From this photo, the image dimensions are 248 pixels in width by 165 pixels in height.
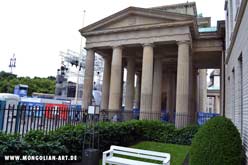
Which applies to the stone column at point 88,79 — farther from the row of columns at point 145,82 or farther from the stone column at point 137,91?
the stone column at point 137,91

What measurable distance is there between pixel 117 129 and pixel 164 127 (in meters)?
5.15

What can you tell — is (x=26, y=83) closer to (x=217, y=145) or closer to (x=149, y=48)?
(x=149, y=48)

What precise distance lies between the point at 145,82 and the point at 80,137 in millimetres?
13695

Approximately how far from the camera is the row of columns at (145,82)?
19.6m

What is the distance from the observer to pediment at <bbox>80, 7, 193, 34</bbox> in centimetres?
2053

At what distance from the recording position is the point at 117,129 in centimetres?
1080

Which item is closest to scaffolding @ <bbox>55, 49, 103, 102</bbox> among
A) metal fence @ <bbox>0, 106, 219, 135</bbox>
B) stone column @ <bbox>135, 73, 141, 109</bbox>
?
stone column @ <bbox>135, 73, 141, 109</bbox>

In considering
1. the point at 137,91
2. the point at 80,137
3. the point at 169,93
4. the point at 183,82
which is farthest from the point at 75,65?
the point at 80,137

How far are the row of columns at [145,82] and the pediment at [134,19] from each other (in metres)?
2.33

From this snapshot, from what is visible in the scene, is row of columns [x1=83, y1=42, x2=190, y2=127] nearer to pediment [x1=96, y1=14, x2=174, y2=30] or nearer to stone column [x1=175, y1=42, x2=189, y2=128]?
stone column [x1=175, y1=42, x2=189, y2=128]

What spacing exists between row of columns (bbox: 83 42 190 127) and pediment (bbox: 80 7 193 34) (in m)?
2.33

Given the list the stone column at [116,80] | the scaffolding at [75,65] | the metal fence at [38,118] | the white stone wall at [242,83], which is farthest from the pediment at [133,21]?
the scaffolding at [75,65]

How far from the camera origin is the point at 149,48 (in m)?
21.4

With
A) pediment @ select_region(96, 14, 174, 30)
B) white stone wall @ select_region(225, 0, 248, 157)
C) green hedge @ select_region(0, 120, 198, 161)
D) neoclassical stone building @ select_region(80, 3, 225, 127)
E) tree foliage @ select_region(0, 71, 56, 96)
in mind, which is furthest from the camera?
tree foliage @ select_region(0, 71, 56, 96)
